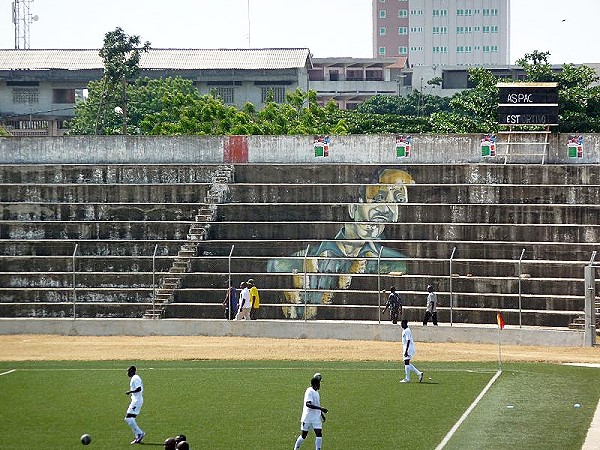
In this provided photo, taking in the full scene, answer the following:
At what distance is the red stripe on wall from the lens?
59.7 m

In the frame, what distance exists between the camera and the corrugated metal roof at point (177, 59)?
11369cm

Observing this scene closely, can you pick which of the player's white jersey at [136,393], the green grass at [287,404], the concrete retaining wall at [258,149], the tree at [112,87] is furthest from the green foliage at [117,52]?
the player's white jersey at [136,393]

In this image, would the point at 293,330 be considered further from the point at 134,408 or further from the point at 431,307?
the point at 134,408

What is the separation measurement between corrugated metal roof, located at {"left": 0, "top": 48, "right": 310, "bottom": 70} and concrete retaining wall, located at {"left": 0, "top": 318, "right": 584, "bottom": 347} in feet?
212

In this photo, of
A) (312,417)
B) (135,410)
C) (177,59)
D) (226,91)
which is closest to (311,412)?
(312,417)

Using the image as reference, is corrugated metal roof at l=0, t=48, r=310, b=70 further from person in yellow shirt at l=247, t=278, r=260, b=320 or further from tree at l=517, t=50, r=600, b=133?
person in yellow shirt at l=247, t=278, r=260, b=320

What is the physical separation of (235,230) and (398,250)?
23.6 ft

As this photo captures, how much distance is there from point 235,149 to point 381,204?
8625 mm

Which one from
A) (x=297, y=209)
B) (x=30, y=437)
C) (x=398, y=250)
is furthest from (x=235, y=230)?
(x=30, y=437)

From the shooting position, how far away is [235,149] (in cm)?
5975

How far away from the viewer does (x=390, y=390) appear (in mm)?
35938

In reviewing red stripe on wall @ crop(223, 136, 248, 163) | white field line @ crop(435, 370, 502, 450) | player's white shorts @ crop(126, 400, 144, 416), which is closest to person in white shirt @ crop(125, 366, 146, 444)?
player's white shorts @ crop(126, 400, 144, 416)

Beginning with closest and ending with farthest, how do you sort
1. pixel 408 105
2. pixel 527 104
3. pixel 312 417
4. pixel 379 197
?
pixel 312 417 < pixel 379 197 < pixel 527 104 < pixel 408 105

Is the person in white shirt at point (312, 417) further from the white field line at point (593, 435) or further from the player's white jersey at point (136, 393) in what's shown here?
the white field line at point (593, 435)
